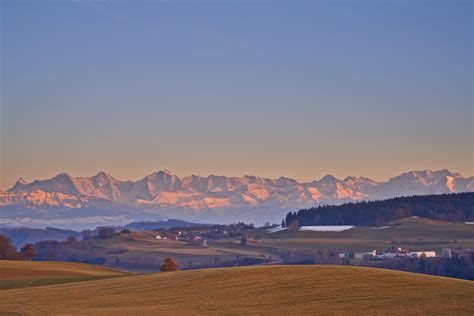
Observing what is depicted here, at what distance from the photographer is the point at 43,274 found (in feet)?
367

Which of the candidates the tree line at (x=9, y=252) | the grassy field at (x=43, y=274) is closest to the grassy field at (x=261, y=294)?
the grassy field at (x=43, y=274)

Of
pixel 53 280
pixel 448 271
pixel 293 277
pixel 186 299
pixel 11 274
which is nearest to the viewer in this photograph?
pixel 186 299

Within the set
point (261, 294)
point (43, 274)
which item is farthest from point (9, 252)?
point (261, 294)

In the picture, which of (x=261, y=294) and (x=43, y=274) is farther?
(x=43, y=274)

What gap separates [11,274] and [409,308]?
61968mm

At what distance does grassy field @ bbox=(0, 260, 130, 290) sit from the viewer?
312ft

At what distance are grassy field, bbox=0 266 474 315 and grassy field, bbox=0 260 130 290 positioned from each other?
13062mm

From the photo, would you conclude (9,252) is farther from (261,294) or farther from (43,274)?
(261,294)

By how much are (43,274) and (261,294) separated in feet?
157

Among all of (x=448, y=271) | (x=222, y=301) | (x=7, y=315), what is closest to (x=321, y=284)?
(x=222, y=301)

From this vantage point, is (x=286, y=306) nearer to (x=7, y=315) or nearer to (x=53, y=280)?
(x=7, y=315)

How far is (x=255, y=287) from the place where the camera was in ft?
242

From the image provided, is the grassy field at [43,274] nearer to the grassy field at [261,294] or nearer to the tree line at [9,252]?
the grassy field at [261,294]

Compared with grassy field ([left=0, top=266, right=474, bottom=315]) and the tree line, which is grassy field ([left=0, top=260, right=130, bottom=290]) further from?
the tree line
